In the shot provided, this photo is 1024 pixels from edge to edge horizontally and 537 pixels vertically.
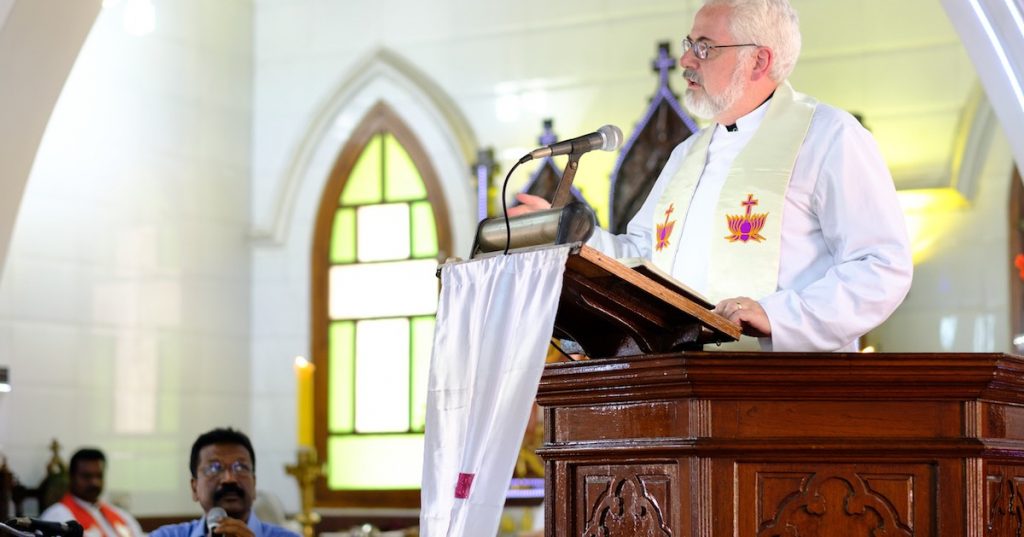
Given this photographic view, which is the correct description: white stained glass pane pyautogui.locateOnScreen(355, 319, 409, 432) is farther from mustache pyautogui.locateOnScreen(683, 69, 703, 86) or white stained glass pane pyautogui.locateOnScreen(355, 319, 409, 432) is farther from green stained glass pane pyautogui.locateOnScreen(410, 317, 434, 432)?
mustache pyautogui.locateOnScreen(683, 69, 703, 86)

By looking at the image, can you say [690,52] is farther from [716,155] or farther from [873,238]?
[873,238]

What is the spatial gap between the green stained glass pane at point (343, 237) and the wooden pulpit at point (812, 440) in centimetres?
681

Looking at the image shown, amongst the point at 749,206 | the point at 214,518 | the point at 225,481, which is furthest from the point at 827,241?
the point at 225,481

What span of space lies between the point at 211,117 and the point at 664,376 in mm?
7131

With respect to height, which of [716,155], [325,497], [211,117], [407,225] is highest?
[211,117]

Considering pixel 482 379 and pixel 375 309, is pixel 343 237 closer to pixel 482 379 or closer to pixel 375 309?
pixel 375 309

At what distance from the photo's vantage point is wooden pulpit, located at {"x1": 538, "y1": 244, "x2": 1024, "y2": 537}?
2.17 m

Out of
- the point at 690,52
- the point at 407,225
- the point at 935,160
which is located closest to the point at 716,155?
the point at 690,52

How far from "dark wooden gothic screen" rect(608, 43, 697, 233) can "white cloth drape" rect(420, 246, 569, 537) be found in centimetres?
499

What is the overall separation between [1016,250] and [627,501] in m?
5.37

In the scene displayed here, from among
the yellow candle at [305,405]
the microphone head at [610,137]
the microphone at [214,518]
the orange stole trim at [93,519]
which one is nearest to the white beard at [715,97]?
the microphone head at [610,137]

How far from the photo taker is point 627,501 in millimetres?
2295

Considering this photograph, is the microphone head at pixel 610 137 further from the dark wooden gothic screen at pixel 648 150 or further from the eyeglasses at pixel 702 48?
the dark wooden gothic screen at pixel 648 150

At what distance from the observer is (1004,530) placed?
2.26 meters
